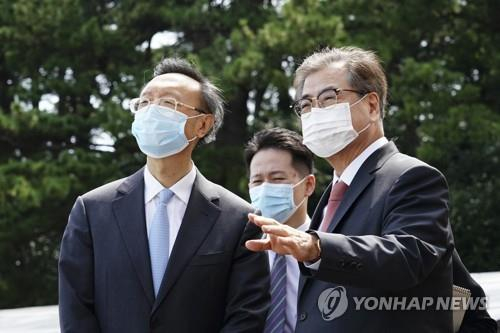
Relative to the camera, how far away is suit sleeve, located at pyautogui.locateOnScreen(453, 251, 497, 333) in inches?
113

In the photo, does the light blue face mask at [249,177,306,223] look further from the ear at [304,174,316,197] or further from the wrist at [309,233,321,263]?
the wrist at [309,233,321,263]

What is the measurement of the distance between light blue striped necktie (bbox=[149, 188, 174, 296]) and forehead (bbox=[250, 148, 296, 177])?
2.99 ft

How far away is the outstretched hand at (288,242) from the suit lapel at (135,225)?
2.97 ft

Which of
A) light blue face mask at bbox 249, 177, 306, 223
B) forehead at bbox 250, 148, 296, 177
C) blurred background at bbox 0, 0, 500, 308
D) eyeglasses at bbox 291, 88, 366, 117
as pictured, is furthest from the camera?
blurred background at bbox 0, 0, 500, 308

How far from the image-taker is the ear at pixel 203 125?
3525 mm

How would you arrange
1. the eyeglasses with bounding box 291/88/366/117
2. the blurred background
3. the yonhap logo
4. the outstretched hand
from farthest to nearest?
1. the blurred background
2. the eyeglasses with bounding box 291/88/366/117
3. the yonhap logo
4. the outstretched hand

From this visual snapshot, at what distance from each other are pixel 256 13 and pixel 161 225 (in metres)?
11.1

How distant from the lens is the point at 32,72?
1438 cm

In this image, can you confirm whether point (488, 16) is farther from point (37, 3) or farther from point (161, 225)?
point (161, 225)

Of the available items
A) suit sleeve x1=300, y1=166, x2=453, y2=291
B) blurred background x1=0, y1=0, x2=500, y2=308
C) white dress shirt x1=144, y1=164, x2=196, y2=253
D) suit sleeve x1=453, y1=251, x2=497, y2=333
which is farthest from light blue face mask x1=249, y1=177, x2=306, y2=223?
blurred background x1=0, y1=0, x2=500, y2=308

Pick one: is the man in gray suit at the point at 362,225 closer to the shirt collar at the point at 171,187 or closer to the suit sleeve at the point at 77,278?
the shirt collar at the point at 171,187

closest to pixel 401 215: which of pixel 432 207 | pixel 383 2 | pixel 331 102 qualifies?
pixel 432 207

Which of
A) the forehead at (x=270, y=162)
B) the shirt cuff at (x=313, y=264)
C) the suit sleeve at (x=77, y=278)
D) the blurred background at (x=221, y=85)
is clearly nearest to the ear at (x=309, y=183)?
the forehead at (x=270, y=162)

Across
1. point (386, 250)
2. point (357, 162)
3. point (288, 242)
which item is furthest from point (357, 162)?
point (288, 242)
